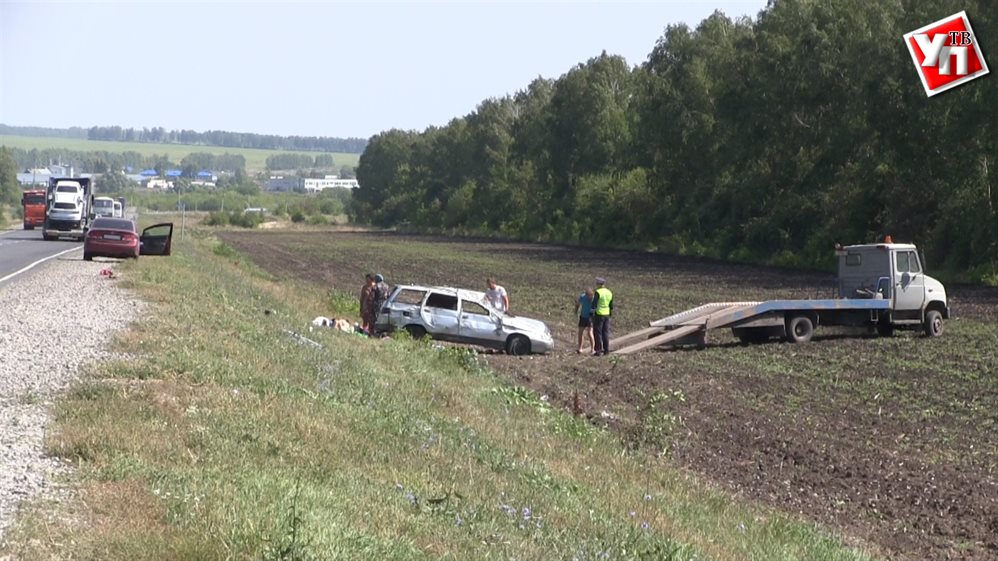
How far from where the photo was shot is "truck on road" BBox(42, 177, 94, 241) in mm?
63469

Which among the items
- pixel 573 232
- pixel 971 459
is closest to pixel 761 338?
pixel 971 459

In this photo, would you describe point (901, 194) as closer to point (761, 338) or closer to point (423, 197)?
point (761, 338)

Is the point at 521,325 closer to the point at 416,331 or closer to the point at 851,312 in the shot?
the point at 416,331

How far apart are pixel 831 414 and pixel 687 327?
9.25 m

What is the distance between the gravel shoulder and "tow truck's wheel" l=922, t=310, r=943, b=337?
17.4 meters

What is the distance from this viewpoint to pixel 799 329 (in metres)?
30.0

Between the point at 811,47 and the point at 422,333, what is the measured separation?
140 feet

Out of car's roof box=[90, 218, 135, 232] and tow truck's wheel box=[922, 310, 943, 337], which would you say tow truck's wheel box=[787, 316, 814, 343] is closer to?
tow truck's wheel box=[922, 310, 943, 337]

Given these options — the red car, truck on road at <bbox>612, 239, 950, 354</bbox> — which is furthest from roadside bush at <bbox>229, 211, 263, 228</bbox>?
truck on road at <bbox>612, 239, 950, 354</bbox>

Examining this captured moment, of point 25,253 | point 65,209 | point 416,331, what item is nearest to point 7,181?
point 65,209

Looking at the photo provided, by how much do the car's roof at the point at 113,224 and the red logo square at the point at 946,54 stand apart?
88.1 ft

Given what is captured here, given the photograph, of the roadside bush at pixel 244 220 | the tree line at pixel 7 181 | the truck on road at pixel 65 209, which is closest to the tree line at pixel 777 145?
the truck on road at pixel 65 209

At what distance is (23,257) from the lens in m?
45.9

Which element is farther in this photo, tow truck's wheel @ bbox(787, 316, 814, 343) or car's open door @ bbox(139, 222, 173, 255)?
car's open door @ bbox(139, 222, 173, 255)
